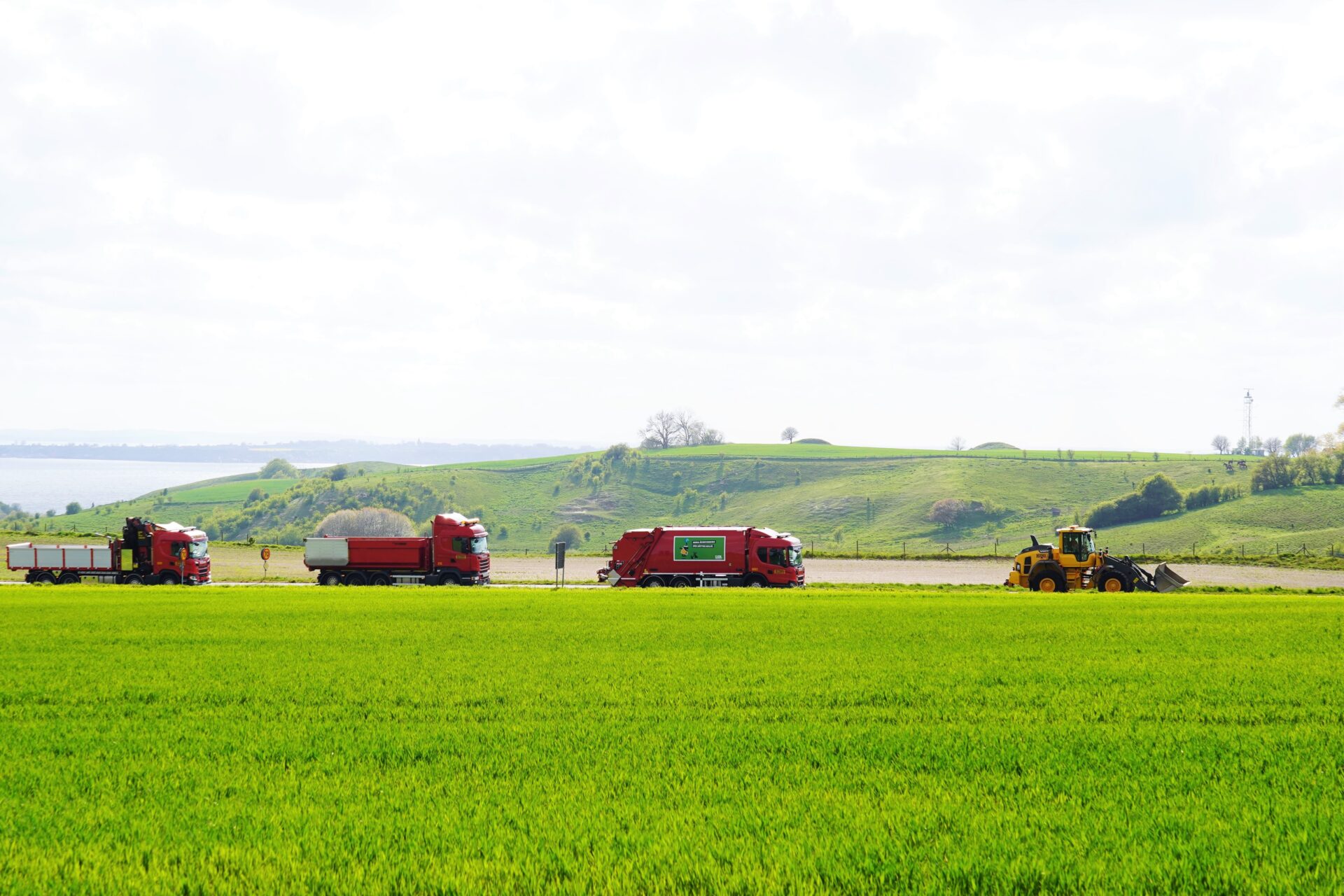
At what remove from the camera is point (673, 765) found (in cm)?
970

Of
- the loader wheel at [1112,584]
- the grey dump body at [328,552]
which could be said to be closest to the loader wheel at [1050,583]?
the loader wheel at [1112,584]

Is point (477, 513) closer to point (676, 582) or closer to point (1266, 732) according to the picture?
point (676, 582)

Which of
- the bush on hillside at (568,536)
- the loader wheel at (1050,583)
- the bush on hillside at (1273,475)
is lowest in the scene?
the bush on hillside at (568,536)

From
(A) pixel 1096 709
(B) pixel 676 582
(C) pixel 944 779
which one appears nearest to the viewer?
(C) pixel 944 779

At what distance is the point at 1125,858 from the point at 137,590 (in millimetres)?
39641

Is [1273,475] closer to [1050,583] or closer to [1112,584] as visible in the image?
[1112,584]

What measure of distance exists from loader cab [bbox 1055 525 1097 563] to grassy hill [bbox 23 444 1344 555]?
1894 inches

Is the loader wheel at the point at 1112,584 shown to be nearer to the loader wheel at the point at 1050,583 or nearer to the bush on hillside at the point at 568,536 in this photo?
the loader wheel at the point at 1050,583

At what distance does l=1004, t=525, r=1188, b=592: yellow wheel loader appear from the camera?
123 ft

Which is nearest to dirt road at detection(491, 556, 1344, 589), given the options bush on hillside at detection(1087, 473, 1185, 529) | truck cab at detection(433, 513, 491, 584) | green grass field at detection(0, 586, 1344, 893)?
truck cab at detection(433, 513, 491, 584)

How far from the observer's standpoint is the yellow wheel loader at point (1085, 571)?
123 feet

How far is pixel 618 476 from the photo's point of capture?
155000 millimetres

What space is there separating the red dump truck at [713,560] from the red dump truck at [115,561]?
75.6ft

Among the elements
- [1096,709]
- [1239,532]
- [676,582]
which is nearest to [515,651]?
[1096,709]
